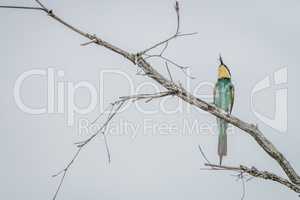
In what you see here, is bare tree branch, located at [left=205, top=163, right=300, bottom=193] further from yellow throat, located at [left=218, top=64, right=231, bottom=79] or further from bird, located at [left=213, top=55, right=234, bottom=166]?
yellow throat, located at [left=218, top=64, right=231, bottom=79]

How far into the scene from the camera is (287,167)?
1.69m

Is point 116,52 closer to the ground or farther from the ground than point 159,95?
farther from the ground

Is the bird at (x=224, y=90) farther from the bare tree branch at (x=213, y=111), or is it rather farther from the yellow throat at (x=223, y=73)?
the bare tree branch at (x=213, y=111)

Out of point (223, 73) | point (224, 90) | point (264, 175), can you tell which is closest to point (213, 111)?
point (264, 175)

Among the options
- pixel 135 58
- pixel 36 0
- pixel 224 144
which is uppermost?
pixel 36 0

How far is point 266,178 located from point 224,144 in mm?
1932

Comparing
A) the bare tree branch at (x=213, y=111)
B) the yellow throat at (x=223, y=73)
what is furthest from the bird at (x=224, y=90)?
the bare tree branch at (x=213, y=111)

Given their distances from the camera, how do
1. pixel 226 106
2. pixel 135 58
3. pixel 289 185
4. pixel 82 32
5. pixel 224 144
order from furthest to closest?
pixel 226 106 → pixel 224 144 → pixel 135 58 → pixel 82 32 → pixel 289 185

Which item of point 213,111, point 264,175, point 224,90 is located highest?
point 224,90

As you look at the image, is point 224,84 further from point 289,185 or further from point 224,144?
point 289,185

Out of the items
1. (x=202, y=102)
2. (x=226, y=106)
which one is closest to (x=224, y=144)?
(x=202, y=102)

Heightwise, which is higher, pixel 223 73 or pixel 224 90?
pixel 223 73

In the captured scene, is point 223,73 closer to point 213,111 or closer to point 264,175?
point 213,111

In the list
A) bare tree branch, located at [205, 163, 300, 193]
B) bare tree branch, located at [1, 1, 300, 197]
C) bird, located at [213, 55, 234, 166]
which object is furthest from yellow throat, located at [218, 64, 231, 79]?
bare tree branch, located at [205, 163, 300, 193]
